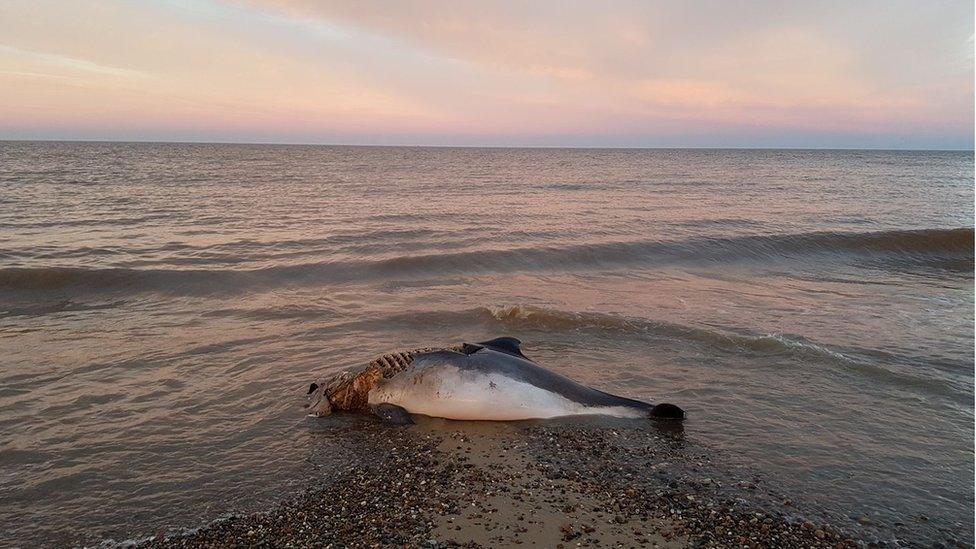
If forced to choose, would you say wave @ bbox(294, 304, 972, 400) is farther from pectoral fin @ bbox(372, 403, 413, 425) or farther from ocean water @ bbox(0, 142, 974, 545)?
pectoral fin @ bbox(372, 403, 413, 425)

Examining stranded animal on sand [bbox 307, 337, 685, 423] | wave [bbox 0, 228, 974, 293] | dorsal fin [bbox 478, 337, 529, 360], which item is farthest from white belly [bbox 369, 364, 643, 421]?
wave [bbox 0, 228, 974, 293]

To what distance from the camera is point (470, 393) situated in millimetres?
6566

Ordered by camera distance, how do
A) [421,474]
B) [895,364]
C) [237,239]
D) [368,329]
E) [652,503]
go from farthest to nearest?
[237,239], [368,329], [895,364], [421,474], [652,503]

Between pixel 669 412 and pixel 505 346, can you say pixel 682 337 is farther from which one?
pixel 505 346

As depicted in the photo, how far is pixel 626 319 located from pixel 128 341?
874 cm

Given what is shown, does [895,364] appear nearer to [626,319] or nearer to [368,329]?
[626,319]

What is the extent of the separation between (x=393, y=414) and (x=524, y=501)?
87.5 inches

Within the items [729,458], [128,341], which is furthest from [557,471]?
[128,341]

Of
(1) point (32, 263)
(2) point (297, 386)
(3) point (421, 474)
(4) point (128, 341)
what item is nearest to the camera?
(3) point (421, 474)

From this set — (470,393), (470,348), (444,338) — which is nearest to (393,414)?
(470,393)

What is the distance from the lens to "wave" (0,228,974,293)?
13258mm

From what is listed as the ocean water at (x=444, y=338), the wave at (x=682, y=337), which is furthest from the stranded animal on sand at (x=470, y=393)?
the wave at (x=682, y=337)

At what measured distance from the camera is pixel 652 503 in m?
4.90

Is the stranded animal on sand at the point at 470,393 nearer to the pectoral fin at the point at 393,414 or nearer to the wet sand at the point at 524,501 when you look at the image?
the pectoral fin at the point at 393,414
